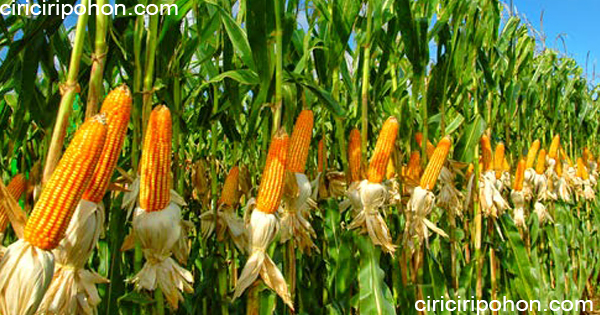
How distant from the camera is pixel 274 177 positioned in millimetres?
1517

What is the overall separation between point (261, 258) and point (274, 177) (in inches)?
11.5

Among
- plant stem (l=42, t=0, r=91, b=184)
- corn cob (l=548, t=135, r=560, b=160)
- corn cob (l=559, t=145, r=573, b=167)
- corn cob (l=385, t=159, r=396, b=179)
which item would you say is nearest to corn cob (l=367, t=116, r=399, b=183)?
corn cob (l=385, t=159, r=396, b=179)

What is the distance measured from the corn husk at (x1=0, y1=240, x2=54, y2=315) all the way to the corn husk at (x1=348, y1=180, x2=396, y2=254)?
4.59ft

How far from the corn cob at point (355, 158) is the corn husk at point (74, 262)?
129 centimetres

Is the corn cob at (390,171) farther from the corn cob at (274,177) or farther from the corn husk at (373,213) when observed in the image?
the corn cob at (274,177)

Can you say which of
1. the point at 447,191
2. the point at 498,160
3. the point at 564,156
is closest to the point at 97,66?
the point at 447,191

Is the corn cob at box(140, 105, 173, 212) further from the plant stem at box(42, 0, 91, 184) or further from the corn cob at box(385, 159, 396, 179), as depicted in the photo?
the corn cob at box(385, 159, 396, 179)

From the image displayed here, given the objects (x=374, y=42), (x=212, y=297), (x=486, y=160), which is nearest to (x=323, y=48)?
(x=374, y=42)

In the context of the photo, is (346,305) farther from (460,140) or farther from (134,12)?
(134,12)

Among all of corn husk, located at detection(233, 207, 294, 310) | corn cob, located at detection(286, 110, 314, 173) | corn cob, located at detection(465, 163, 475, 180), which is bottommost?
corn husk, located at detection(233, 207, 294, 310)

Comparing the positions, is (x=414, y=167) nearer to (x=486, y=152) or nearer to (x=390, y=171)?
(x=390, y=171)

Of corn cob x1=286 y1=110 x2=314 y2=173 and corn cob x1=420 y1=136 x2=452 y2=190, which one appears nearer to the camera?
corn cob x1=286 y1=110 x2=314 y2=173

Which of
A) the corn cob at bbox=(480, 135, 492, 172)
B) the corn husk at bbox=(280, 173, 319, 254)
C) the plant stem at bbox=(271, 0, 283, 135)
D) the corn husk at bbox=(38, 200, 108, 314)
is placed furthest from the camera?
the corn cob at bbox=(480, 135, 492, 172)

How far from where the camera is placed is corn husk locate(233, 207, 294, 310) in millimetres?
1542
